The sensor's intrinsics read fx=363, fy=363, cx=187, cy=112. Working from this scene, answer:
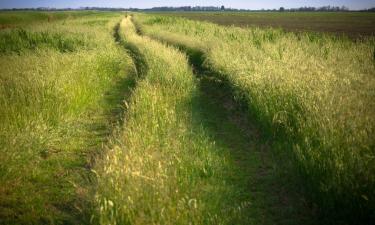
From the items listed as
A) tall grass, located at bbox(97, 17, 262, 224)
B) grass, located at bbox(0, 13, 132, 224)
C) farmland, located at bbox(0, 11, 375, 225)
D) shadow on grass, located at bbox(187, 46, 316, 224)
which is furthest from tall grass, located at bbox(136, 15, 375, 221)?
grass, located at bbox(0, 13, 132, 224)

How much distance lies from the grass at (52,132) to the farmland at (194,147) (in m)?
0.02

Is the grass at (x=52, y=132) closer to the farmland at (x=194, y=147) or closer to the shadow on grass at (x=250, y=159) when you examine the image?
the farmland at (x=194, y=147)

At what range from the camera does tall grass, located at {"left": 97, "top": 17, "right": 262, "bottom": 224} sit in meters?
3.61

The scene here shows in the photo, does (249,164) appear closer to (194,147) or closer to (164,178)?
(194,147)

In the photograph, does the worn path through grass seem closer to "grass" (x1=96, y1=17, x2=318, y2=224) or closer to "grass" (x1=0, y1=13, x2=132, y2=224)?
"grass" (x1=96, y1=17, x2=318, y2=224)

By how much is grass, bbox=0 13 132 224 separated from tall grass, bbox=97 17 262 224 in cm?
41

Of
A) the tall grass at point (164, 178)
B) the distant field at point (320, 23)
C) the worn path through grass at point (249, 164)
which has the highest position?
the distant field at point (320, 23)

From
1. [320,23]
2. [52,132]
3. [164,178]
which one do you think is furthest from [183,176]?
[320,23]

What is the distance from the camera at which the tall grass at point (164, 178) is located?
361 cm

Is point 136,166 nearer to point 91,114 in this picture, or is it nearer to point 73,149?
point 73,149

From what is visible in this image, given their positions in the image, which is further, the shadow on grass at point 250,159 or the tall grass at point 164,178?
the shadow on grass at point 250,159

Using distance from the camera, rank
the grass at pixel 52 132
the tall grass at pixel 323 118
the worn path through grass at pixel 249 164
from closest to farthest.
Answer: the tall grass at pixel 323 118 < the worn path through grass at pixel 249 164 < the grass at pixel 52 132

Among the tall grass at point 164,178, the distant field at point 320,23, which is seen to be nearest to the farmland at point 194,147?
the tall grass at point 164,178

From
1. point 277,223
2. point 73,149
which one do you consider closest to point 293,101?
point 277,223
